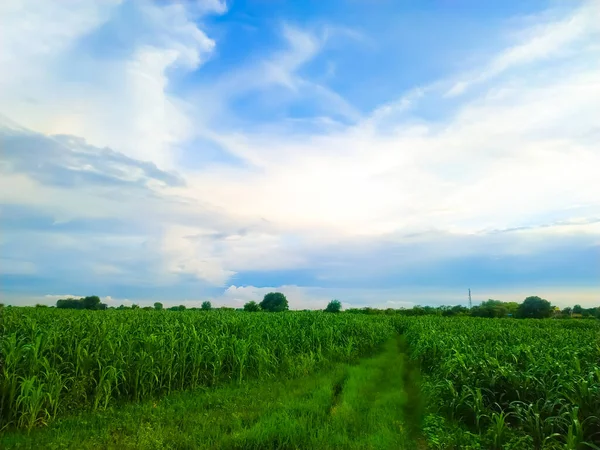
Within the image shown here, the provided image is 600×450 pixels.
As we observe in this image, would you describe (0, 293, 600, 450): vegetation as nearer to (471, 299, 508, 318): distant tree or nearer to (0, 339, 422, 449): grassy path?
(0, 339, 422, 449): grassy path

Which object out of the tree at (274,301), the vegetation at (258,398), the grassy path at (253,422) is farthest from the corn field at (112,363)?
the tree at (274,301)

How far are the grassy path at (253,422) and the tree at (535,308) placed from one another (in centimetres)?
5554

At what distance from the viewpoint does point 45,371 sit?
287 inches

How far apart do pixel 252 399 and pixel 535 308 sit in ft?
196

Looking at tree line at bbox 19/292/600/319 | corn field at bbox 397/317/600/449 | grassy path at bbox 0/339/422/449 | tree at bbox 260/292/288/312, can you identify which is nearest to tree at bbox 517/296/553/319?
tree line at bbox 19/292/600/319

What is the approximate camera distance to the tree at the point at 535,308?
55969 mm

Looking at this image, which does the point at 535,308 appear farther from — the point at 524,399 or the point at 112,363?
the point at 112,363

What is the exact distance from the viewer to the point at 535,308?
5684 centimetres

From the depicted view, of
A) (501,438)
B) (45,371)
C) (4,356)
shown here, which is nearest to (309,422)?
(501,438)

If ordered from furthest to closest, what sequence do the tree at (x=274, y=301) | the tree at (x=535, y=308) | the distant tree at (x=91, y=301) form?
the tree at (x=274, y=301) < the tree at (x=535, y=308) < the distant tree at (x=91, y=301)

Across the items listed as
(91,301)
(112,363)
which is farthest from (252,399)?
(91,301)

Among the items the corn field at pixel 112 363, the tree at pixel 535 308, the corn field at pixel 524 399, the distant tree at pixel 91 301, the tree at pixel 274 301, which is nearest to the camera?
the corn field at pixel 524 399

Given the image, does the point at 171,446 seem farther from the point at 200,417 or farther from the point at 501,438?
the point at 501,438

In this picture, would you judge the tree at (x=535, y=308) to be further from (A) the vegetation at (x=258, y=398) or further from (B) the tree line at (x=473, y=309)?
(A) the vegetation at (x=258, y=398)
